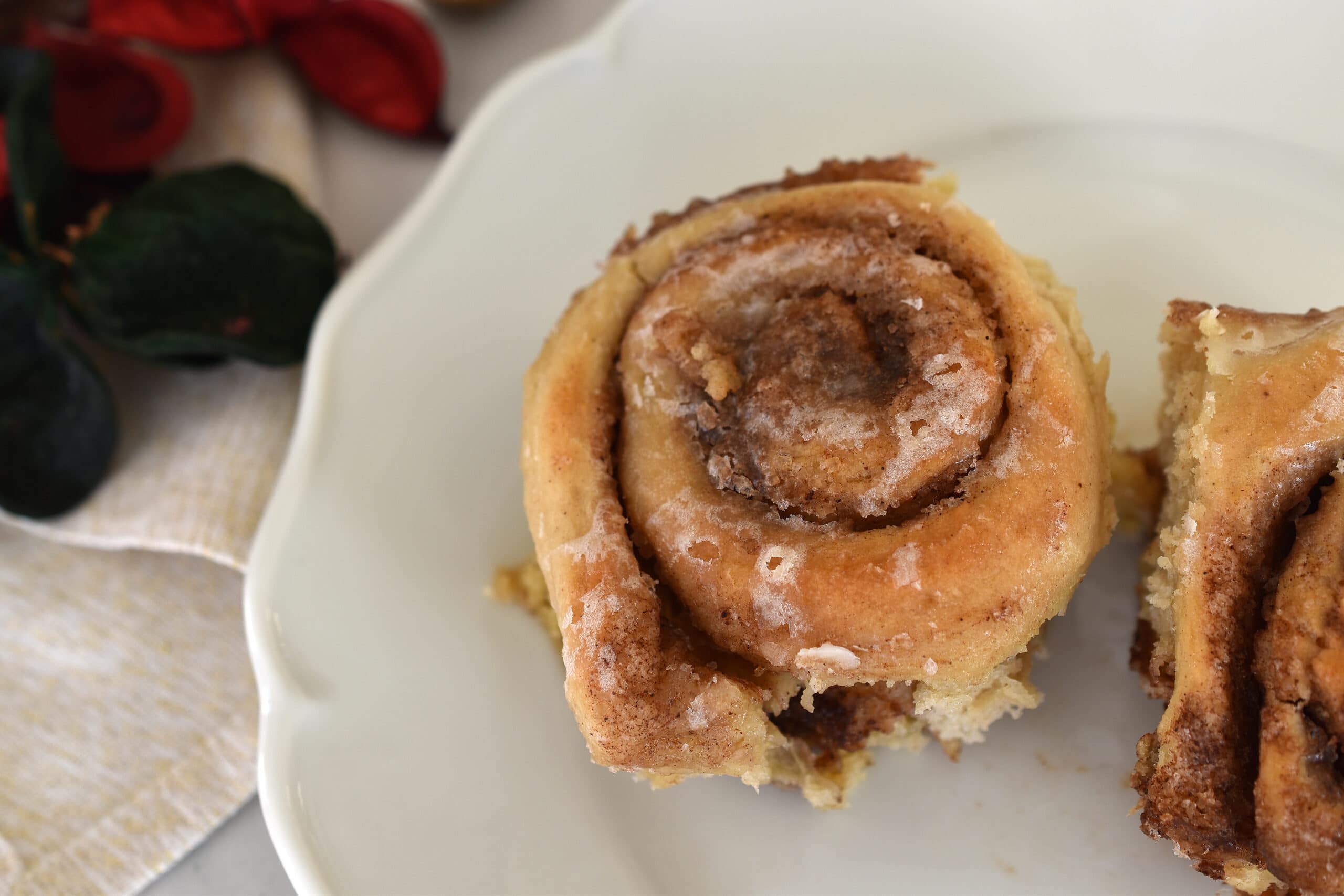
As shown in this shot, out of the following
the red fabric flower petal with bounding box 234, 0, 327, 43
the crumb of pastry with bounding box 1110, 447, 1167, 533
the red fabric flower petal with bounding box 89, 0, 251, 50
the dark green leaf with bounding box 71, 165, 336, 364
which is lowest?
the dark green leaf with bounding box 71, 165, 336, 364

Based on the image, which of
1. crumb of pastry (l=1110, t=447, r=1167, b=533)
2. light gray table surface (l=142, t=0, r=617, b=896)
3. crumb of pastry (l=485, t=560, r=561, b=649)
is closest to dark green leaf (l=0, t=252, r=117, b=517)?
light gray table surface (l=142, t=0, r=617, b=896)

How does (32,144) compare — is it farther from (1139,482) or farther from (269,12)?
(1139,482)

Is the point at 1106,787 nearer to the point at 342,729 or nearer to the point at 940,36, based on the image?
the point at 342,729

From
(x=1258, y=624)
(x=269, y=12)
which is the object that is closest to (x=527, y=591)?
(x=1258, y=624)

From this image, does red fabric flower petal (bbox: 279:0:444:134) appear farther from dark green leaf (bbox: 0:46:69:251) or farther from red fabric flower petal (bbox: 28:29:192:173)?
dark green leaf (bbox: 0:46:69:251)

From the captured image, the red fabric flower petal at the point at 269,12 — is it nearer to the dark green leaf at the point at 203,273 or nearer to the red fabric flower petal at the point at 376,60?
the red fabric flower petal at the point at 376,60
